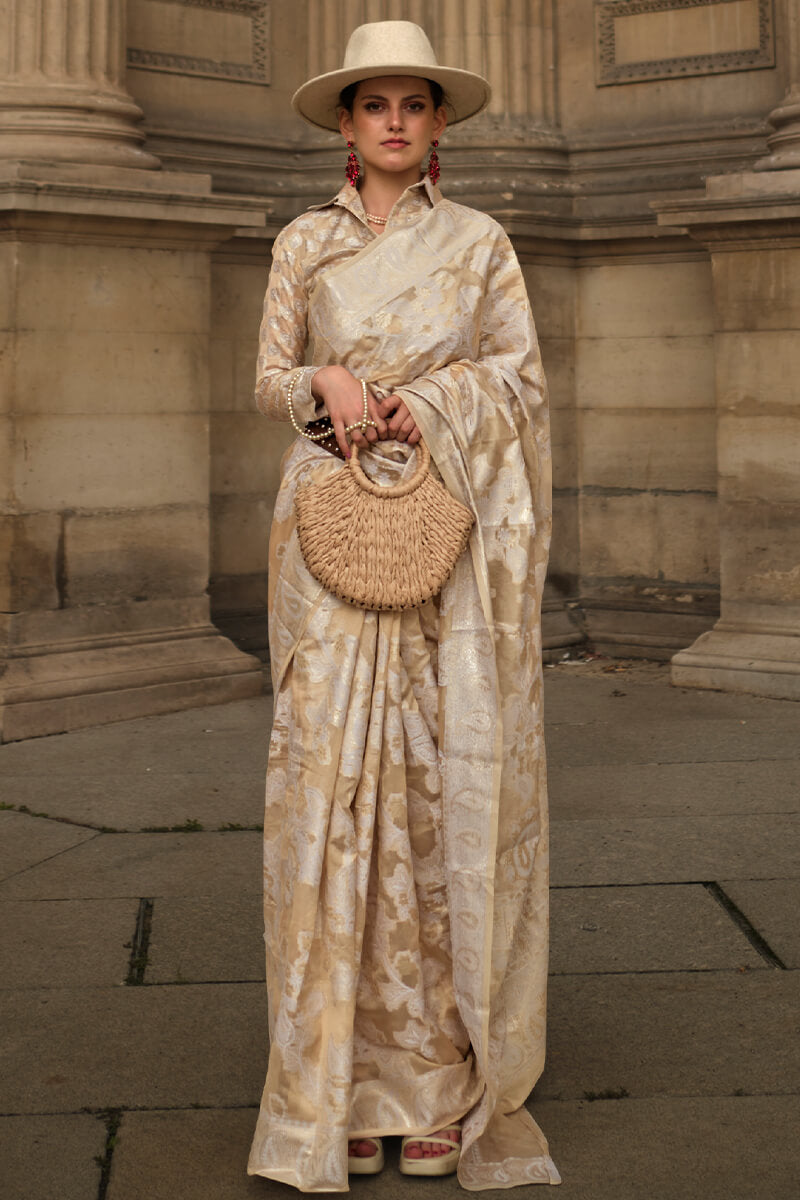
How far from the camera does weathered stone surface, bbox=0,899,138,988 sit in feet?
13.8

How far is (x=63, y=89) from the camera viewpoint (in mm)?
7480

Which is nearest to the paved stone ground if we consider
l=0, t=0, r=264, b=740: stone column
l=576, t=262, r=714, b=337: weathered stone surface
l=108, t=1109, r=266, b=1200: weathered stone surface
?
l=108, t=1109, r=266, b=1200: weathered stone surface

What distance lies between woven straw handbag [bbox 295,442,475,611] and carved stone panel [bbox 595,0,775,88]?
6.01 m

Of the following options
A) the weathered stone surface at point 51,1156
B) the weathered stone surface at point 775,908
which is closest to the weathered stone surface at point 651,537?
the weathered stone surface at point 775,908

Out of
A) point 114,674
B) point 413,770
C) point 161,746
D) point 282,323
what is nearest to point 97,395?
point 114,674

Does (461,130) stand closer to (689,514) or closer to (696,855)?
(689,514)

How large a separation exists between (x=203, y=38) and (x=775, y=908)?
565cm

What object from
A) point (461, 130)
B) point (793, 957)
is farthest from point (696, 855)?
point (461, 130)

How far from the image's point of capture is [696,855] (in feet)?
16.8

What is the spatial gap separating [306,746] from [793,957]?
165 centimetres

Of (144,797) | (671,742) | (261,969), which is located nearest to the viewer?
(261,969)

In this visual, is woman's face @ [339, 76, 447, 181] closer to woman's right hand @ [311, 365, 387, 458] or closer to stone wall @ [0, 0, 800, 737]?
woman's right hand @ [311, 365, 387, 458]

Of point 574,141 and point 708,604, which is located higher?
point 574,141

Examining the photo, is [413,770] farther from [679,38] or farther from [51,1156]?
[679,38]
